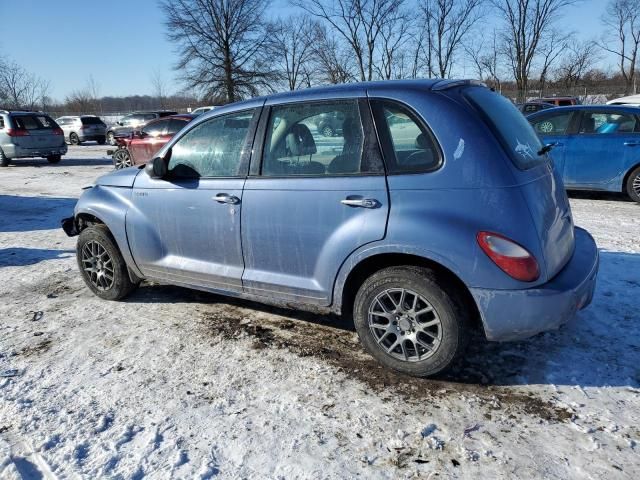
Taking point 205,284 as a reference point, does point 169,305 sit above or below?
below

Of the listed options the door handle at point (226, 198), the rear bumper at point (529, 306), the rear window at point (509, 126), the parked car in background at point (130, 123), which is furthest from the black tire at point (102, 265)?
the parked car in background at point (130, 123)

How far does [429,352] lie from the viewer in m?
3.08

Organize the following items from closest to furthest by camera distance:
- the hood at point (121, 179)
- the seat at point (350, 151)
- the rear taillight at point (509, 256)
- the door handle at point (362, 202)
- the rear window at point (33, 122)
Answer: the rear taillight at point (509, 256) < the door handle at point (362, 202) < the seat at point (350, 151) < the hood at point (121, 179) < the rear window at point (33, 122)

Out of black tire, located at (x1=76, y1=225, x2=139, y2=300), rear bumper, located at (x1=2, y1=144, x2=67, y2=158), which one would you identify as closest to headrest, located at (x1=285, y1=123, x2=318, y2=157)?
black tire, located at (x1=76, y1=225, x2=139, y2=300)

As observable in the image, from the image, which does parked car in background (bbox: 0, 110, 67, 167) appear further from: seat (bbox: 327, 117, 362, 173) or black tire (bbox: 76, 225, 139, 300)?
seat (bbox: 327, 117, 362, 173)

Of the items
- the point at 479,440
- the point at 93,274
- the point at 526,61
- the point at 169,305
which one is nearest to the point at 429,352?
the point at 479,440

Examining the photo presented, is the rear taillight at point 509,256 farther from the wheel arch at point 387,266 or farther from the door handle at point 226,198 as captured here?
the door handle at point 226,198

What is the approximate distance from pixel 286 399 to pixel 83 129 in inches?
1061

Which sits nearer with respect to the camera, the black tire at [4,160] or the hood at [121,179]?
the hood at [121,179]

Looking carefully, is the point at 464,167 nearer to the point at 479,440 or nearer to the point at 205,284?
the point at 479,440

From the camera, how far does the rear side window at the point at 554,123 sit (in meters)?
8.43

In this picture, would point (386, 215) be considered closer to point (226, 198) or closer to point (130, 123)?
point (226, 198)

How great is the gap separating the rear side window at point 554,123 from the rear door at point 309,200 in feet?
20.9

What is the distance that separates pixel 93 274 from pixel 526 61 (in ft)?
143
